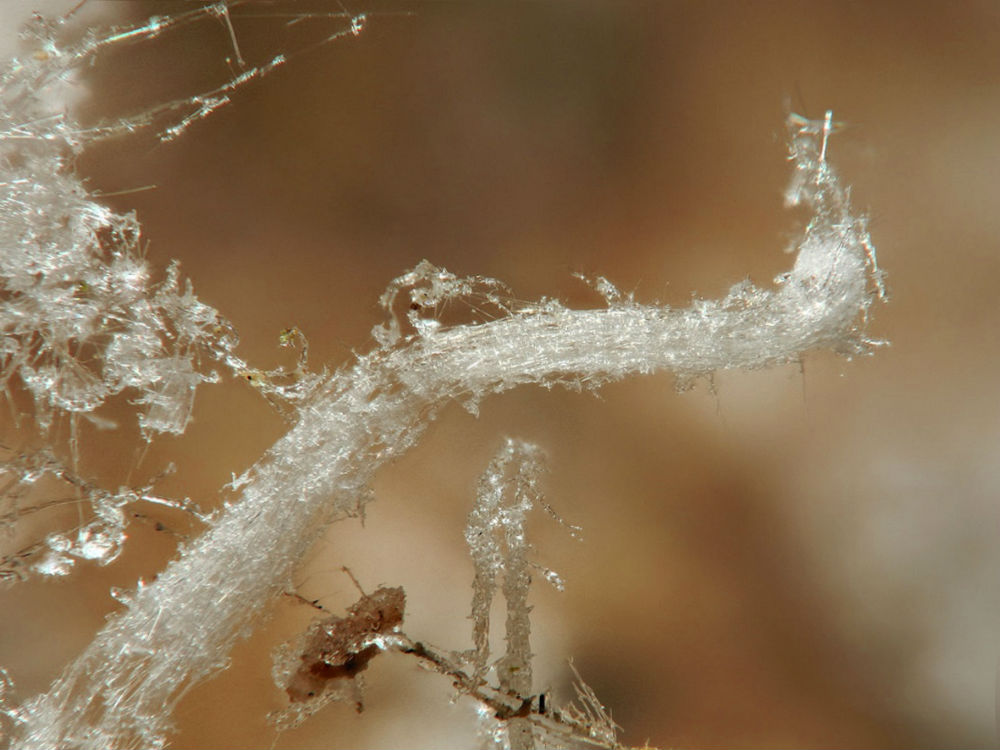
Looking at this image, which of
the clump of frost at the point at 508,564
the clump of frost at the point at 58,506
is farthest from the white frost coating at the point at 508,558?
the clump of frost at the point at 58,506

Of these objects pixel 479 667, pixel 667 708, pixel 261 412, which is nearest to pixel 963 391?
pixel 667 708

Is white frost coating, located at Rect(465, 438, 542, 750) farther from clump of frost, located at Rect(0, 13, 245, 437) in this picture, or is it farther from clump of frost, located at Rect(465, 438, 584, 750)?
clump of frost, located at Rect(0, 13, 245, 437)

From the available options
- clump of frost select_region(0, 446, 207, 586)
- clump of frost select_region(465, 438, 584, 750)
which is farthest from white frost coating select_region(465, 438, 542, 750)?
clump of frost select_region(0, 446, 207, 586)

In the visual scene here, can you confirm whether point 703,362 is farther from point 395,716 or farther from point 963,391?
point 395,716

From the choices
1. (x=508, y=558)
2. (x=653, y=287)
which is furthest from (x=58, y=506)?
(x=653, y=287)

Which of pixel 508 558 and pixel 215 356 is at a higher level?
pixel 215 356

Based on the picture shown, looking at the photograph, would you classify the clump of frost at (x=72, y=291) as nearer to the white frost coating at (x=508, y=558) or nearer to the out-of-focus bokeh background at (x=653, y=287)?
the out-of-focus bokeh background at (x=653, y=287)

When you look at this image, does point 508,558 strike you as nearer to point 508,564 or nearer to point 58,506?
point 508,564
